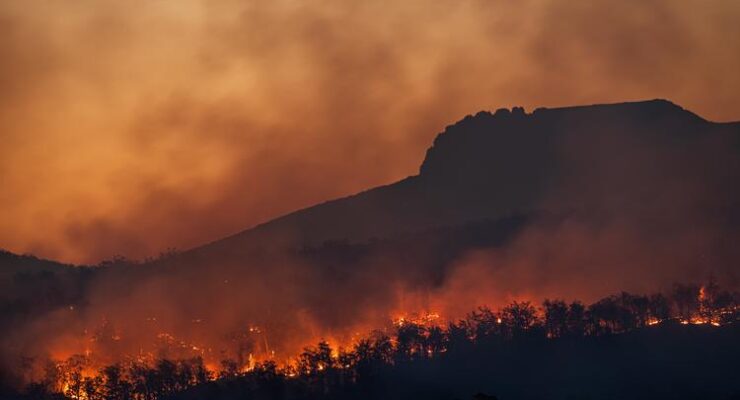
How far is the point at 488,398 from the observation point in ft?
400
